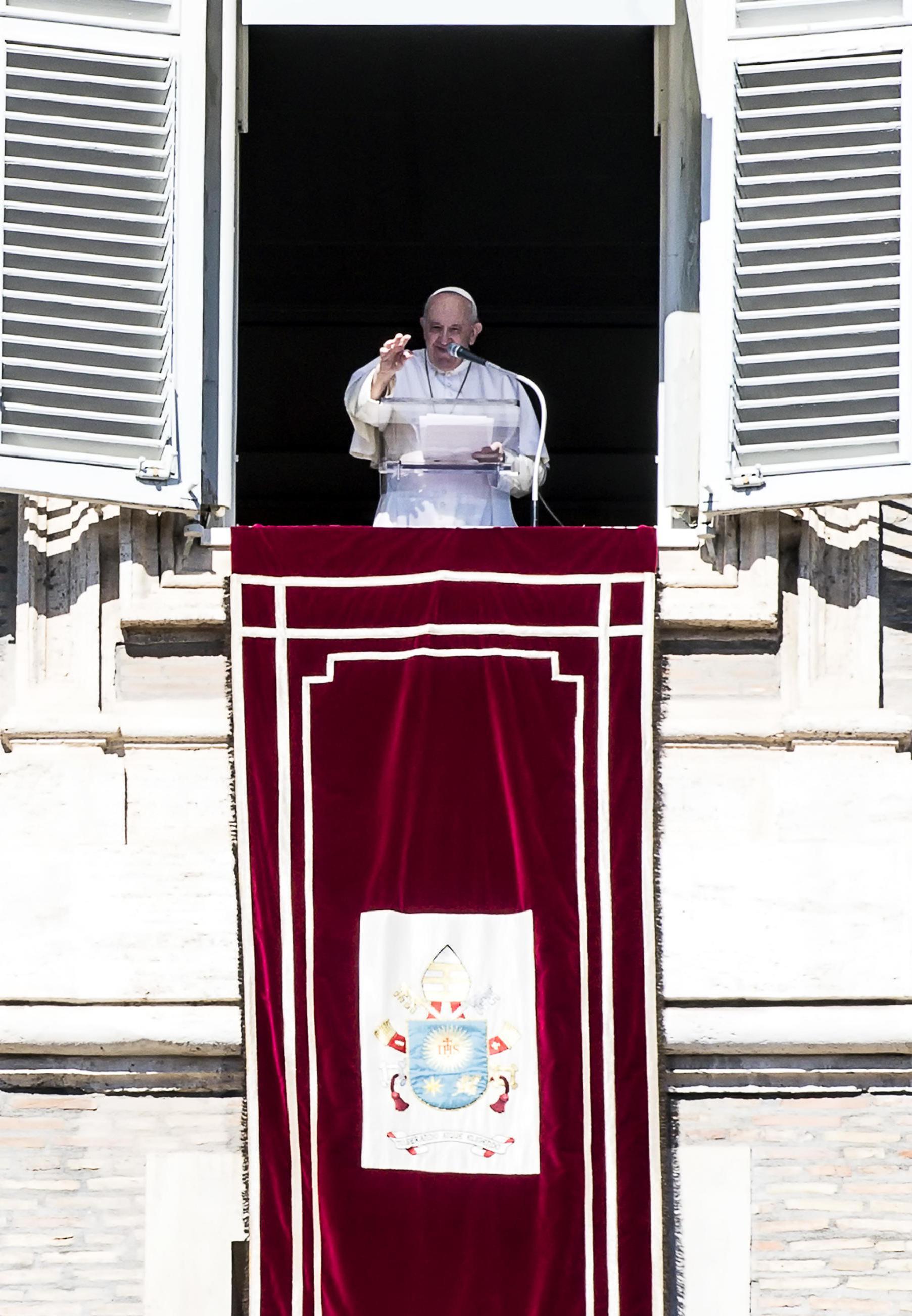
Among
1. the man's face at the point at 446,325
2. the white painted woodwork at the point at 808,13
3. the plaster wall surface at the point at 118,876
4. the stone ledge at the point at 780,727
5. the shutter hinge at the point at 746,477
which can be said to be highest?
the white painted woodwork at the point at 808,13

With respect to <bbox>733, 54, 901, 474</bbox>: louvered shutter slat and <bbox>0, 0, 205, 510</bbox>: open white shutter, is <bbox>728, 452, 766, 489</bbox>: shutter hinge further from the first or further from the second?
<bbox>0, 0, 205, 510</bbox>: open white shutter

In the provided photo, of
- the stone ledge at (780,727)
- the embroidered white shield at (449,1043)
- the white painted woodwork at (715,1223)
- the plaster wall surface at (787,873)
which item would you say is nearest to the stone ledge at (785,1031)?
the plaster wall surface at (787,873)

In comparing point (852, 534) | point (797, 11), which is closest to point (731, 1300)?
point (852, 534)

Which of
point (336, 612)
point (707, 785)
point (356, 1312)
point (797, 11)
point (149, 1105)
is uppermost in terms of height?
point (797, 11)

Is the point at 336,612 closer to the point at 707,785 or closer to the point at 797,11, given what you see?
the point at 707,785

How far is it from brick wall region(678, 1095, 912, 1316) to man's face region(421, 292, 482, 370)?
2.17 meters

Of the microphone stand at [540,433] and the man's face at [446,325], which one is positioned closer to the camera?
the microphone stand at [540,433]

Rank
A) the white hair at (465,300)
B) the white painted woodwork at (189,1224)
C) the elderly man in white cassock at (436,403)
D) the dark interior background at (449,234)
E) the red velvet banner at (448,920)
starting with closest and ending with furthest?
the red velvet banner at (448,920)
the white painted woodwork at (189,1224)
the elderly man in white cassock at (436,403)
the white hair at (465,300)
the dark interior background at (449,234)

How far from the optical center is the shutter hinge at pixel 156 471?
6.39m

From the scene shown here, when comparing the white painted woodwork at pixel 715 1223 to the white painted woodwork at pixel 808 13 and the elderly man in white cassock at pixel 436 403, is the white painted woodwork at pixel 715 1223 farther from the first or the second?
the white painted woodwork at pixel 808 13

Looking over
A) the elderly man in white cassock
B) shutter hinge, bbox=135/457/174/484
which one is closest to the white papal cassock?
the elderly man in white cassock

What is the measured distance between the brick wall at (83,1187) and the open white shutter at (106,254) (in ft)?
4.90

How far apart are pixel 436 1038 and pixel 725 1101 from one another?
72 cm

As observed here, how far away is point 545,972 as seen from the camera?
620cm
